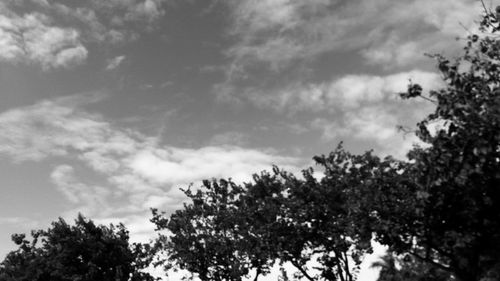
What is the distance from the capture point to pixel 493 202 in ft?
68.5

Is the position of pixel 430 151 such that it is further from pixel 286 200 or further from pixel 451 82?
pixel 286 200

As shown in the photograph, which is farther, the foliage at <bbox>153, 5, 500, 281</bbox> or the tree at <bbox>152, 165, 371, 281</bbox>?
the tree at <bbox>152, 165, 371, 281</bbox>

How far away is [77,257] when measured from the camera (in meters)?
52.3

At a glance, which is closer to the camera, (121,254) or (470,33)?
(470,33)

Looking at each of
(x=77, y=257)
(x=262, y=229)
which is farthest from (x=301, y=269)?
(x=77, y=257)

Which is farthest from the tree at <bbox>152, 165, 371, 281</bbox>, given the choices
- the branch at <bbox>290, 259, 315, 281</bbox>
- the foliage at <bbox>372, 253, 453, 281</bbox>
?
the foliage at <bbox>372, 253, 453, 281</bbox>

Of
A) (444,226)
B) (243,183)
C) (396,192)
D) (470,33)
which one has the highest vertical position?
(243,183)

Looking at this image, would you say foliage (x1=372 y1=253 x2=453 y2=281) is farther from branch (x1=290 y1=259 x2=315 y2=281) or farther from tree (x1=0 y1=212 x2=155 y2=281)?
tree (x1=0 y1=212 x2=155 y2=281)

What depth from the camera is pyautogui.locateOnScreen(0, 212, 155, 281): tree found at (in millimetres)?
50469

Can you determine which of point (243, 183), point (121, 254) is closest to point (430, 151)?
point (243, 183)

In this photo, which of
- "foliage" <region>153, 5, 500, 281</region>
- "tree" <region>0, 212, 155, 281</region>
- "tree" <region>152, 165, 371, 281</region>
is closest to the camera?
"foliage" <region>153, 5, 500, 281</region>

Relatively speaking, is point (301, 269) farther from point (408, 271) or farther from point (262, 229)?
point (408, 271)

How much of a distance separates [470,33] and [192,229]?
36.3m

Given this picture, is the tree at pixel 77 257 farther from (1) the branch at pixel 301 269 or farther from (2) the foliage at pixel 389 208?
(1) the branch at pixel 301 269
